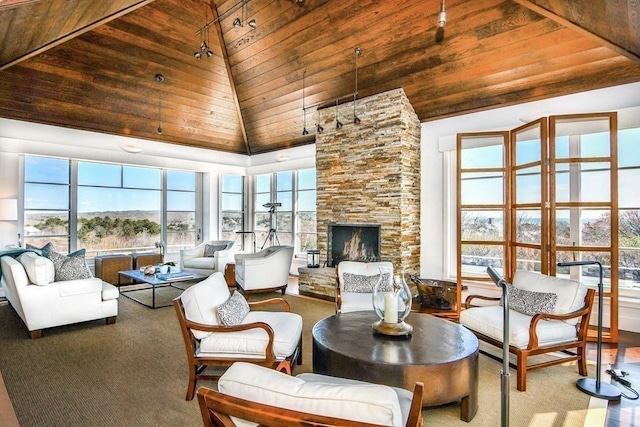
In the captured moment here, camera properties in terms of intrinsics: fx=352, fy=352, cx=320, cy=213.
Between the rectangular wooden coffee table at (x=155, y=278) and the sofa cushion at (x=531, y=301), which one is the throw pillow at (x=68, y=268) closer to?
the rectangular wooden coffee table at (x=155, y=278)

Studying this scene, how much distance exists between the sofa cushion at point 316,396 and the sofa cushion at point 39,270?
12.8 feet

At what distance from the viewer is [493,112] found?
5273mm

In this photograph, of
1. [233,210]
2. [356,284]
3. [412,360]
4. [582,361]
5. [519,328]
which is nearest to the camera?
[412,360]

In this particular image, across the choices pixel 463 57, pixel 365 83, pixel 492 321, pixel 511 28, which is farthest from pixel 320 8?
pixel 492 321

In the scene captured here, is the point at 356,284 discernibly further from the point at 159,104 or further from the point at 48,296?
the point at 159,104

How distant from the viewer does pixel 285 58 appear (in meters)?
6.10

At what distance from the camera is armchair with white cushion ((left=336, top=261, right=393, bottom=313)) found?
397 cm

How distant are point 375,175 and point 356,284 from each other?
2155 millimetres

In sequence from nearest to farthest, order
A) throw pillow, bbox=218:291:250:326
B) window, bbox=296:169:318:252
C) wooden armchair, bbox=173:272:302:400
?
wooden armchair, bbox=173:272:302:400, throw pillow, bbox=218:291:250:326, window, bbox=296:169:318:252

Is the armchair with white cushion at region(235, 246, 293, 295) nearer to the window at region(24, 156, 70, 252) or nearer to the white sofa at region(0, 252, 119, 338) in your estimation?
the white sofa at region(0, 252, 119, 338)

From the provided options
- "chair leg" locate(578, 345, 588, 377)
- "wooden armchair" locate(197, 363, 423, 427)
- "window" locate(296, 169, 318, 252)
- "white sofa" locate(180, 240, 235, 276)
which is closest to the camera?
"wooden armchair" locate(197, 363, 423, 427)

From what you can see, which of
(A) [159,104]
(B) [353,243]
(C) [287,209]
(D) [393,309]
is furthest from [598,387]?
(A) [159,104]

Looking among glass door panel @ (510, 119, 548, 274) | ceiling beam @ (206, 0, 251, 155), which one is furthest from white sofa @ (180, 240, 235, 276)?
glass door panel @ (510, 119, 548, 274)

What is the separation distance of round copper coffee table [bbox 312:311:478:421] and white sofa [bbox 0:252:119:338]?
317cm
